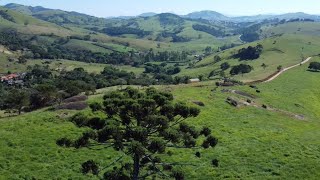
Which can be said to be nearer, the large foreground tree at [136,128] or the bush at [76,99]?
the large foreground tree at [136,128]

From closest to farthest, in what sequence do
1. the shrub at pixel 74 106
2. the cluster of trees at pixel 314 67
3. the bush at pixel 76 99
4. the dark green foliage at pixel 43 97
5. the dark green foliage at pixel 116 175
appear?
the dark green foliage at pixel 116 175 < the shrub at pixel 74 106 < the dark green foliage at pixel 43 97 < the bush at pixel 76 99 < the cluster of trees at pixel 314 67

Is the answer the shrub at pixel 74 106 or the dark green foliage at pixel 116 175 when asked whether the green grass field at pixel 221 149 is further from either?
the dark green foliage at pixel 116 175

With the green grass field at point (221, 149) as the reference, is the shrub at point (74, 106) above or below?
above

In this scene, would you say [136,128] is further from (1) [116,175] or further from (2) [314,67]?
(2) [314,67]

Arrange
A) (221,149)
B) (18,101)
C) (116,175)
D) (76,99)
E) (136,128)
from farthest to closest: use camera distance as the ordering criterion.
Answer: (76,99), (18,101), (221,149), (116,175), (136,128)

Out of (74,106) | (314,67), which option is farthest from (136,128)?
(314,67)

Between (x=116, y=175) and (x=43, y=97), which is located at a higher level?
(x=116, y=175)

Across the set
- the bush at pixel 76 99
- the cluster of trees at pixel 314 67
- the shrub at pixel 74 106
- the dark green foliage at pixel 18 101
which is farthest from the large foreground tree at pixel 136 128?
the cluster of trees at pixel 314 67

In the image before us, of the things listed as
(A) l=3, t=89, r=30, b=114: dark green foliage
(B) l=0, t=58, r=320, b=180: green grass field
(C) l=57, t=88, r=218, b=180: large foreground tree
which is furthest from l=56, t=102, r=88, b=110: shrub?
(C) l=57, t=88, r=218, b=180: large foreground tree

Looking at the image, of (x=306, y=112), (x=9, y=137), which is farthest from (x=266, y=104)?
(x=9, y=137)

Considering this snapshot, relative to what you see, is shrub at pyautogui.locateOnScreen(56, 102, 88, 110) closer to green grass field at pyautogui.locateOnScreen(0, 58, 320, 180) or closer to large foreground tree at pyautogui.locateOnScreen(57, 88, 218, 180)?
green grass field at pyautogui.locateOnScreen(0, 58, 320, 180)
